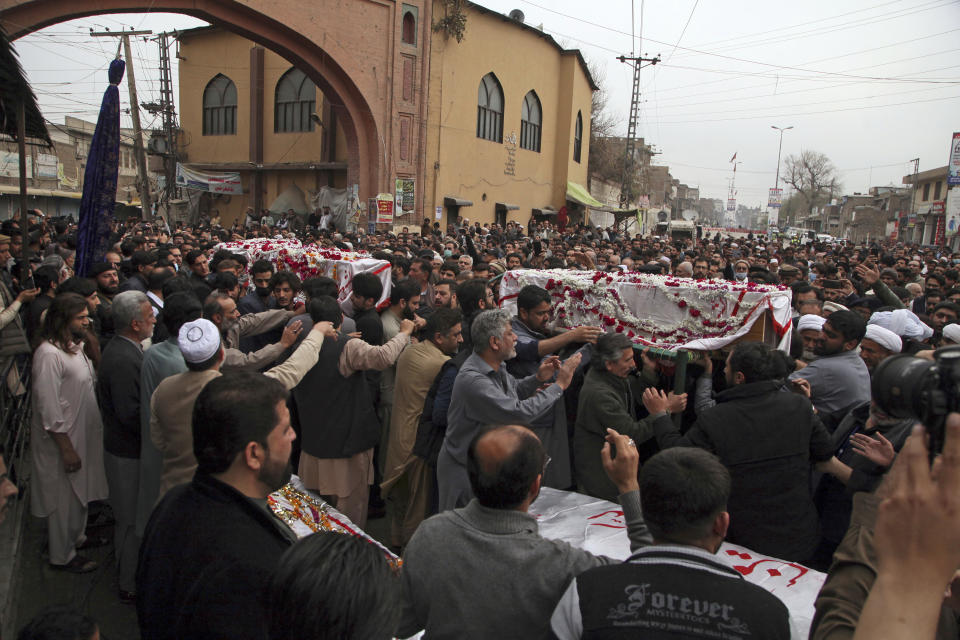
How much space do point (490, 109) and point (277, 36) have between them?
961cm

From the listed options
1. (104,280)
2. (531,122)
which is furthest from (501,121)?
(104,280)

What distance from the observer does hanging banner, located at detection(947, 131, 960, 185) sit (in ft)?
81.0

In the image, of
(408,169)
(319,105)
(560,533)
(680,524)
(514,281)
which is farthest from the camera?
(319,105)

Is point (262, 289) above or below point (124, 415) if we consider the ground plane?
above

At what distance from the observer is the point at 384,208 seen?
68.7 feet

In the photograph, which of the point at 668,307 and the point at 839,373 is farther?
the point at 668,307

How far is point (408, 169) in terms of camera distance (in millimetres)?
22391

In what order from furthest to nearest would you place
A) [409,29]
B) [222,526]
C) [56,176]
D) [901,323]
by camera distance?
[56,176] → [409,29] → [901,323] → [222,526]

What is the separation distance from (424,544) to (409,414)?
2347 millimetres

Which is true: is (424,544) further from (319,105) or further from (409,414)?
(319,105)

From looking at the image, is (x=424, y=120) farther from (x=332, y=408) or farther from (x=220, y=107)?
(x=332, y=408)

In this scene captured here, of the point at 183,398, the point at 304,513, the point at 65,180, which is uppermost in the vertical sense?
the point at 65,180

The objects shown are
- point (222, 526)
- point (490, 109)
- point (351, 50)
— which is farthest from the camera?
point (490, 109)

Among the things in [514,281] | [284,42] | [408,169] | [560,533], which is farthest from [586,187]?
[560,533]
